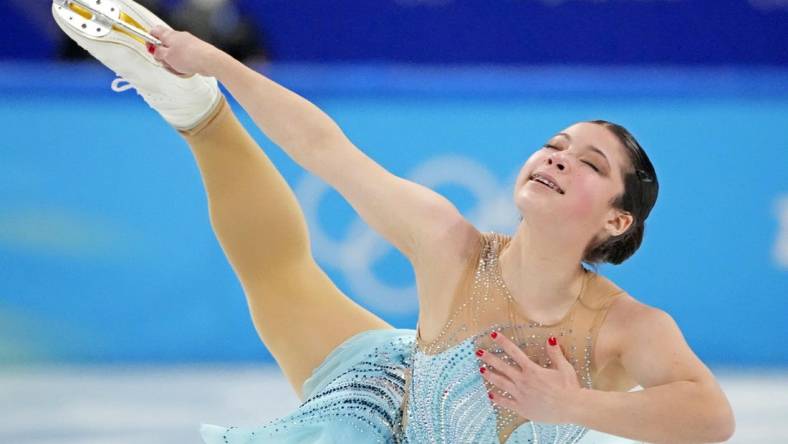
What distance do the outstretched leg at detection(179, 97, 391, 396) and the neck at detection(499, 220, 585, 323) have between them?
609 mm

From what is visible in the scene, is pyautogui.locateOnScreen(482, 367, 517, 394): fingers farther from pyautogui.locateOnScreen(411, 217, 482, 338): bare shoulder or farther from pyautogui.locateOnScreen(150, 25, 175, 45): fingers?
pyautogui.locateOnScreen(150, 25, 175, 45): fingers

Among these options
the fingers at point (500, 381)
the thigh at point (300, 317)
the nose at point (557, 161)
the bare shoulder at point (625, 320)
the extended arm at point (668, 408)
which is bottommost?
the extended arm at point (668, 408)

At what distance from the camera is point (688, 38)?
6.61m

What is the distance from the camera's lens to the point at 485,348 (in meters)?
2.61

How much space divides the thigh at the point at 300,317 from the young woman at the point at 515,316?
0.46 ft

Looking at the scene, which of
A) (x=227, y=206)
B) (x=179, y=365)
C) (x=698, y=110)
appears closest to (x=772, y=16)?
(x=698, y=110)

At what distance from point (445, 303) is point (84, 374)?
2.09 m

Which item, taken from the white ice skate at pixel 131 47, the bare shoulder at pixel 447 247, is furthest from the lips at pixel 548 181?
the white ice skate at pixel 131 47

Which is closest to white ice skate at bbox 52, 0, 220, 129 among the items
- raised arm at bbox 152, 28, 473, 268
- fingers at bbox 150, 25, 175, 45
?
fingers at bbox 150, 25, 175, 45

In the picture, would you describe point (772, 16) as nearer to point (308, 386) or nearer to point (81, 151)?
point (81, 151)

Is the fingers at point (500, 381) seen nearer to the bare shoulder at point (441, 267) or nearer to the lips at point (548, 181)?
the bare shoulder at point (441, 267)

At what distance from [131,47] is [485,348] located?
120 centimetres

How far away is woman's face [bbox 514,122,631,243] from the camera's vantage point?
8.11 feet

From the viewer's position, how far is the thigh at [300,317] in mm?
3047
